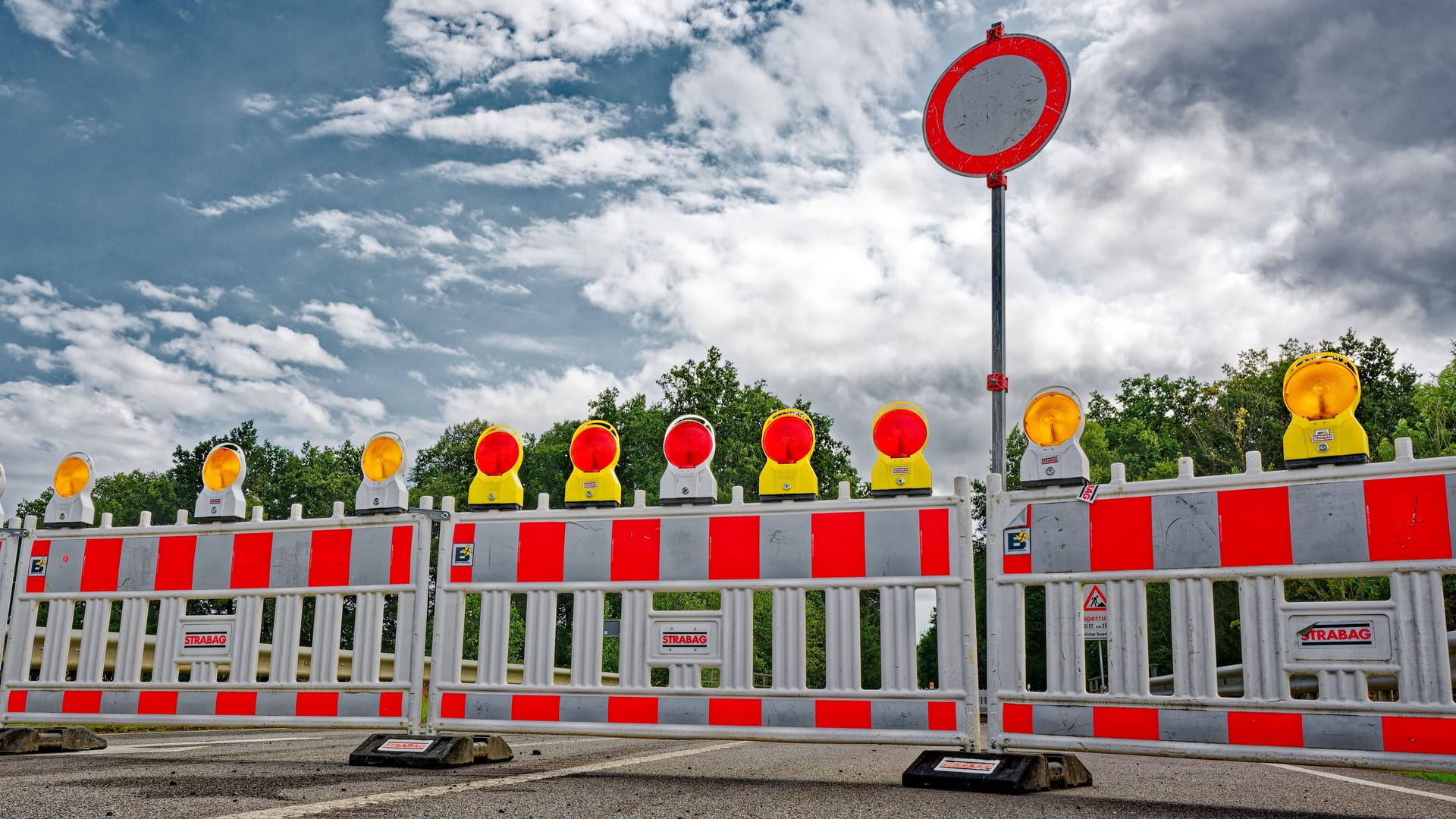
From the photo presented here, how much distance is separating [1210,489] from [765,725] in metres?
2.84

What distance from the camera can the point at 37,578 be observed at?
808 centimetres

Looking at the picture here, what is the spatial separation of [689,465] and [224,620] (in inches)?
142

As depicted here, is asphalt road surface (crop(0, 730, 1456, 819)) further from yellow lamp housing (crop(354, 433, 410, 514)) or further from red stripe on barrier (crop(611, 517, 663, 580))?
yellow lamp housing (crop(354, 433, 410, 514))

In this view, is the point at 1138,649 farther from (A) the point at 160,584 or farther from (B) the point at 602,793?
(A) the point at 160,584

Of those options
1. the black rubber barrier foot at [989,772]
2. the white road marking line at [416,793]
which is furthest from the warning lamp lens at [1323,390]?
the white road marking line at [416,793]

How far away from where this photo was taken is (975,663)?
5.86 m

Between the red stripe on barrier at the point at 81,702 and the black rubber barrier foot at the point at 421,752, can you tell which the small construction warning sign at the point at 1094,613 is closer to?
the black rubber barrier foot at the point at 421,752

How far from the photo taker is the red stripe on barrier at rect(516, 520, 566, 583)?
6777 millimetres

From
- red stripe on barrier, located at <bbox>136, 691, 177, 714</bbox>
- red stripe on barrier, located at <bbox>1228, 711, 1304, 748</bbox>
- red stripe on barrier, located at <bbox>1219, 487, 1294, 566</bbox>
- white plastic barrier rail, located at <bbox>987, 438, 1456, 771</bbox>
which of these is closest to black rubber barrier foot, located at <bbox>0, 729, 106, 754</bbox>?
red stripe on barrier, located at <bbox>136, 691, 177, 714</bbox>

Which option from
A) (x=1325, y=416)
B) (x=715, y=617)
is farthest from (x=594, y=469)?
(x=1325, y=416)

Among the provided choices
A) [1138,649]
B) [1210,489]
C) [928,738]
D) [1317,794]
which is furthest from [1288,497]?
[928,738]

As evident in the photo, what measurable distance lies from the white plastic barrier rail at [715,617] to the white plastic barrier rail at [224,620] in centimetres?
37

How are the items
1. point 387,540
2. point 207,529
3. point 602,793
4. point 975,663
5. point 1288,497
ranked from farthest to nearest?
point 207,529 → point 387,540 → point 975,663 → point 1288,497 → point 602,793

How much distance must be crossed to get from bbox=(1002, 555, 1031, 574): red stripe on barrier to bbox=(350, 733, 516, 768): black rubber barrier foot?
344cm
